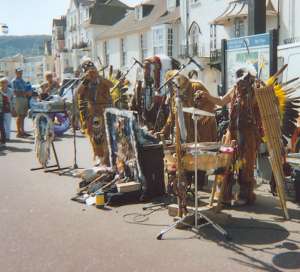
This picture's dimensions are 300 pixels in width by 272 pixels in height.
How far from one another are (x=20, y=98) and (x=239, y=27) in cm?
1405

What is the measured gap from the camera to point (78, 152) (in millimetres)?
11047

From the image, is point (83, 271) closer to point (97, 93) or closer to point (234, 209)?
point (234, 209)

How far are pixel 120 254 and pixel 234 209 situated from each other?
200cm

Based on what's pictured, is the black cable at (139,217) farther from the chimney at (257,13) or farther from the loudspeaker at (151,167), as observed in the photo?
the chimney at (257,13)

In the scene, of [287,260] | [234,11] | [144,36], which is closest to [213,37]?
[234,11]

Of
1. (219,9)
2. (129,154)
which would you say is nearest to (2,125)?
(129,154)

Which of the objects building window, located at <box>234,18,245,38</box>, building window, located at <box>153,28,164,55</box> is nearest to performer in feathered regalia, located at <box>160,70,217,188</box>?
building window, located at <box>234,18,245,38</box>

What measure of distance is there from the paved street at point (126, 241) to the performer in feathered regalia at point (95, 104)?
157cm

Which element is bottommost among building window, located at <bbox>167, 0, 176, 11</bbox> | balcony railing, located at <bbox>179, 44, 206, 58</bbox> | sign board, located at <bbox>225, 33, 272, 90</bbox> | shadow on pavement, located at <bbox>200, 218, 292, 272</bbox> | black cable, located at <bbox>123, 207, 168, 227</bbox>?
shadow on pavement, located at <bbox>200, 218, 292, 272</bbox>

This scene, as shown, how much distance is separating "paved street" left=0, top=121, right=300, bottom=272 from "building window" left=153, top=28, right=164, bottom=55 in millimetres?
26024

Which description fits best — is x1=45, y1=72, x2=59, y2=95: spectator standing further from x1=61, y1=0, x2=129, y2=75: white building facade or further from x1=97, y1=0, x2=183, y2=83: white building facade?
x1=61, y1=0, x2=129, y2=75: white building facade

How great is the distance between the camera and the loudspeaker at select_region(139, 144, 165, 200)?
6500 millimetres

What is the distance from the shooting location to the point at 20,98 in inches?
554

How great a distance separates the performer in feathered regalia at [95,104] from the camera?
316 inches
